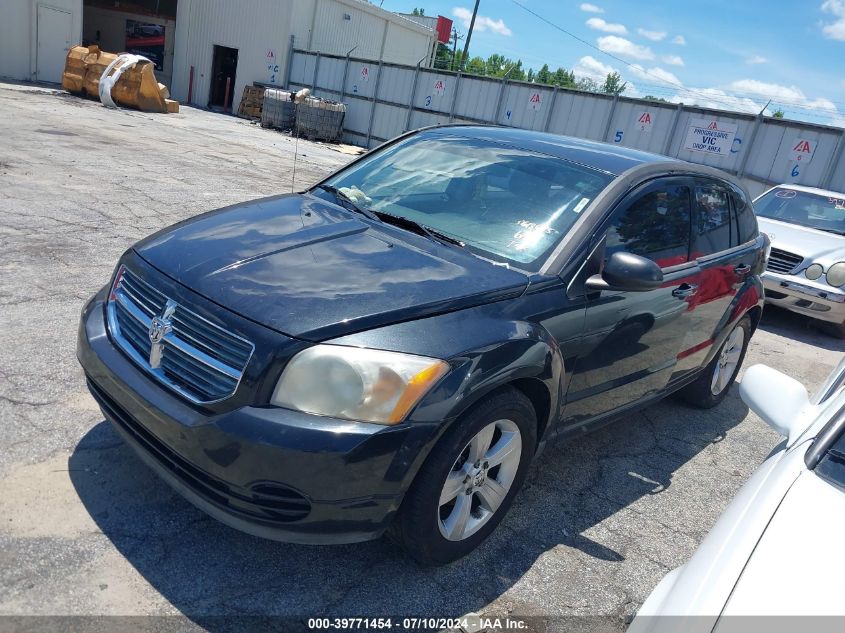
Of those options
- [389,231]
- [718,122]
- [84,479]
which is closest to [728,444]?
[389,231]

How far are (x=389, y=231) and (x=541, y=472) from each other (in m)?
1.57

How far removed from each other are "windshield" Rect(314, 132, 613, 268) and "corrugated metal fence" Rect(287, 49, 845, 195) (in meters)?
12.6

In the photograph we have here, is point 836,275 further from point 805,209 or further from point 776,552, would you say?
point 776,552

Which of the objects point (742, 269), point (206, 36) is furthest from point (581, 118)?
point (206, 36)

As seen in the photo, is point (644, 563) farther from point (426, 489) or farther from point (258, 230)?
point (258, 230)

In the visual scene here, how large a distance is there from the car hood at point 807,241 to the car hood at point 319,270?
6358 mm

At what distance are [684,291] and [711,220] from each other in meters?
0.75

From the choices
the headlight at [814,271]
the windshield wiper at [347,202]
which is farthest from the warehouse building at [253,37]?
the windshield wiper at [347,202]

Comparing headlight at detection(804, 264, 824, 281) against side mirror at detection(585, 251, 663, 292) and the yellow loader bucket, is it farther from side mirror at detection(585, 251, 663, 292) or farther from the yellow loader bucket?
the yellow loader bucket

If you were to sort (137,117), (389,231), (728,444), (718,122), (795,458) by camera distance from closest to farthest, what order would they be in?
(795,458)
(389,231)
(728,444)
(718,122)
(137,117)

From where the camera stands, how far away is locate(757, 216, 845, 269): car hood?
7.73 m

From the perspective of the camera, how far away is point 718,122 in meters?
15.0

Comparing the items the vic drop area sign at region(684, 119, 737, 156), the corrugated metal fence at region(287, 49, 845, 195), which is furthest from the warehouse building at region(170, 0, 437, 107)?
the vic drop area sign at region(684, 119, 737, 156)

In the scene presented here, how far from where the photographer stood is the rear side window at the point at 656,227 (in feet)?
10.9
